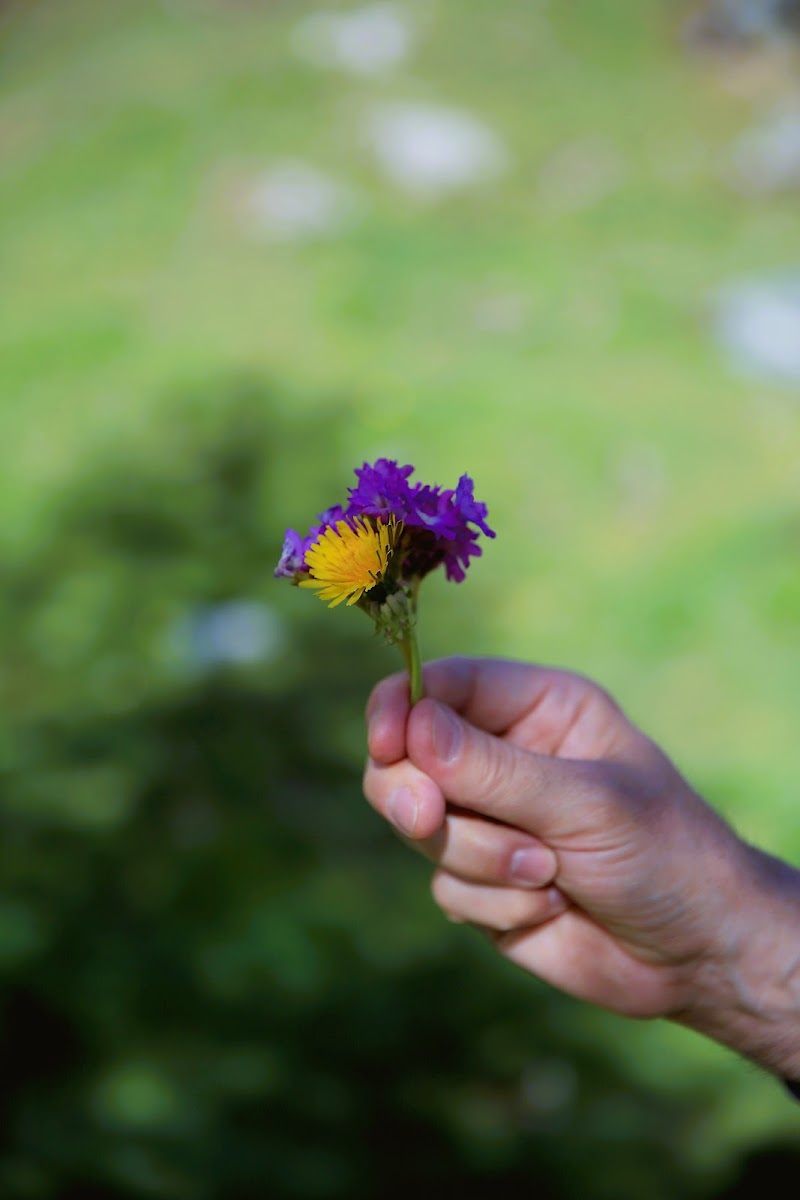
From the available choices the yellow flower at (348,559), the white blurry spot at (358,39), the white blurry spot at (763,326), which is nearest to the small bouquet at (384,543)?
the yellow flower at (348,559)

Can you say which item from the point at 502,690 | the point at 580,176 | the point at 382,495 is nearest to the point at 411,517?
the point at 382,495

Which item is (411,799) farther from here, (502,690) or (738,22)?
(738,22)

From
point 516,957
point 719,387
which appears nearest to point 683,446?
point 719,387

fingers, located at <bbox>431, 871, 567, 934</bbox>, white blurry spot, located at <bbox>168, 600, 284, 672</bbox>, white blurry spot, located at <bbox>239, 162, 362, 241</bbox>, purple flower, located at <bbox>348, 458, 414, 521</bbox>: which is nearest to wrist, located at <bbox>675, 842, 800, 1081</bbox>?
fingers, located at <bbox>431, 871, 567, 934</bbox>

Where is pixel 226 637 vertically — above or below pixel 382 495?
above

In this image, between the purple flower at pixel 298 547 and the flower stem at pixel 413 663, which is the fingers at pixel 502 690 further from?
the purple flower at pixel 298 547

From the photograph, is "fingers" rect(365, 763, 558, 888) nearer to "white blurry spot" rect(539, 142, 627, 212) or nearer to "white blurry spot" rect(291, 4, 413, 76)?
"white blurry spot" rect(539, 142, 627, 212)
